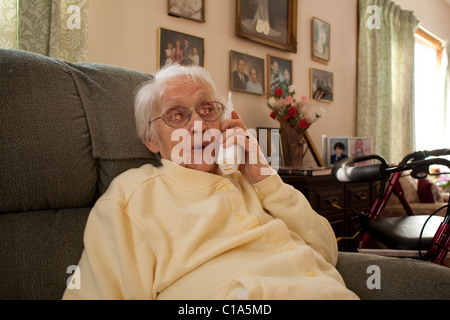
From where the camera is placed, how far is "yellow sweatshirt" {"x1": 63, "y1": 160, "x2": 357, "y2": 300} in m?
0.70

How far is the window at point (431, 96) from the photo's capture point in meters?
4.60

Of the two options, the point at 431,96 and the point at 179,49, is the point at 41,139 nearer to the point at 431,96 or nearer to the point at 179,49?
the point at 179,49

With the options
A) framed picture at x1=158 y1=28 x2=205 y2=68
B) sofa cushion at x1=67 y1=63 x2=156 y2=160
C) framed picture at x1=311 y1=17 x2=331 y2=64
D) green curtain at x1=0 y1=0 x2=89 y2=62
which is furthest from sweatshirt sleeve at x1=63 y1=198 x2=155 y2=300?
framed picture at x1=311 y1=17 x2=331 y2=64

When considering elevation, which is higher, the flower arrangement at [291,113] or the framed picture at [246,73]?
the framed picture at [246,73]

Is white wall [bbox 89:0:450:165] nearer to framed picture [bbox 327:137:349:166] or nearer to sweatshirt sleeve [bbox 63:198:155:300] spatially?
framed picture [bbox 327:137:349:166]

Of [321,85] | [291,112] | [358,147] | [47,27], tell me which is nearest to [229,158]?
[47,27]

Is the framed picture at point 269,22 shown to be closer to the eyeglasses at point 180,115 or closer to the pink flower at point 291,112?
the pink flower at point 291,112

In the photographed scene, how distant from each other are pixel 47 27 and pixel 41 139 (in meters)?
0.80

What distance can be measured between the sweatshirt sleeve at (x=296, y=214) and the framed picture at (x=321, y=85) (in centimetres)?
201

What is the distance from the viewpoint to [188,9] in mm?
1905

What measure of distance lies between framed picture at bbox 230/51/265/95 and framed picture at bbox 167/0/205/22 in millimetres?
324

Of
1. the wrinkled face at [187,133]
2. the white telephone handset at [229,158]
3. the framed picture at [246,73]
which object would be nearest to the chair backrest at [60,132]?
the wrinkled face at [187,133]

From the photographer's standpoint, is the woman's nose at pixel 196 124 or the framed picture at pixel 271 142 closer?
the woman's nose at pixel 196 124
